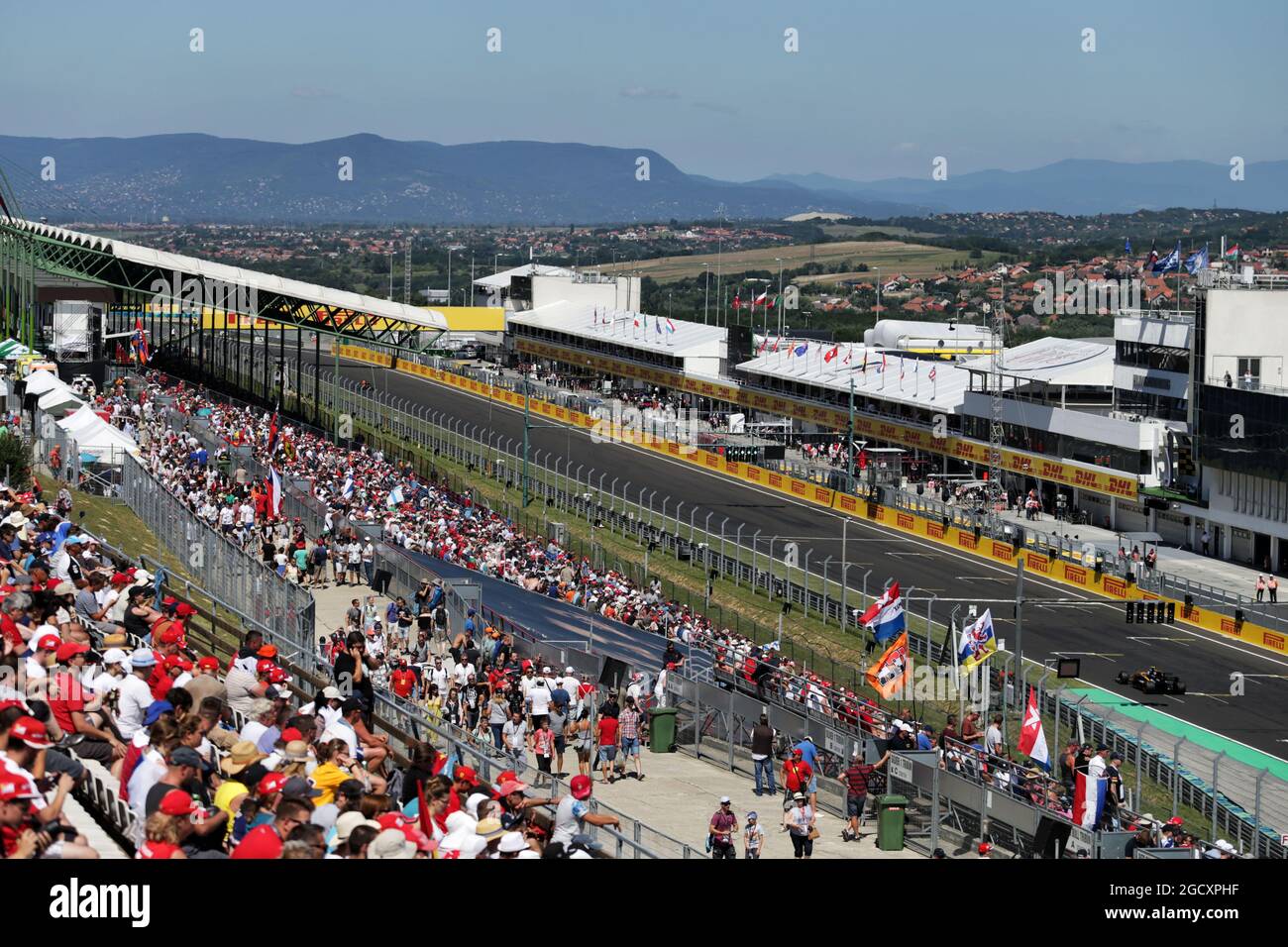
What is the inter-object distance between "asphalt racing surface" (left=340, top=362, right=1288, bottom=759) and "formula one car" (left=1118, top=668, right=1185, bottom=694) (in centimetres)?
27

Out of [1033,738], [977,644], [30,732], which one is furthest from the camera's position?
[977,644]

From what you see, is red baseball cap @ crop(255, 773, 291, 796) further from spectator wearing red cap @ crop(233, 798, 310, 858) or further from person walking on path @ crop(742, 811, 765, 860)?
person walking on path @ crop(742, 811, 765, 860)

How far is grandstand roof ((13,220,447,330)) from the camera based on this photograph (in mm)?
69500

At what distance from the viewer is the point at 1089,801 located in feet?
65.4

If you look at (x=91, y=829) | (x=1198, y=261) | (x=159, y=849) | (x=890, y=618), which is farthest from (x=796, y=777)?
(x=1198, y=261)

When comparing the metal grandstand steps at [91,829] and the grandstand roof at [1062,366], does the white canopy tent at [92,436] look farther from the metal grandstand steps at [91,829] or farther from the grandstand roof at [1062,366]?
the grandstand roof at [1062,366]

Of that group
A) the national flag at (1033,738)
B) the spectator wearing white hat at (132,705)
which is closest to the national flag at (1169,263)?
the national flag at (1033,738)

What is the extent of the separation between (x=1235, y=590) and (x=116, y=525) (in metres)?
32.3

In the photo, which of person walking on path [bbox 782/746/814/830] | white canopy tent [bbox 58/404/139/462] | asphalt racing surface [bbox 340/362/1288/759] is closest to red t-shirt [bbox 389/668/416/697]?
person walking on path [bbox 782/746/814/830]

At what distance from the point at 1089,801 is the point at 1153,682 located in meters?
20.0

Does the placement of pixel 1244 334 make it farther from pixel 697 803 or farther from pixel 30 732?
pixel 30 732

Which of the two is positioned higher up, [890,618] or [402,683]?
[402,683]
